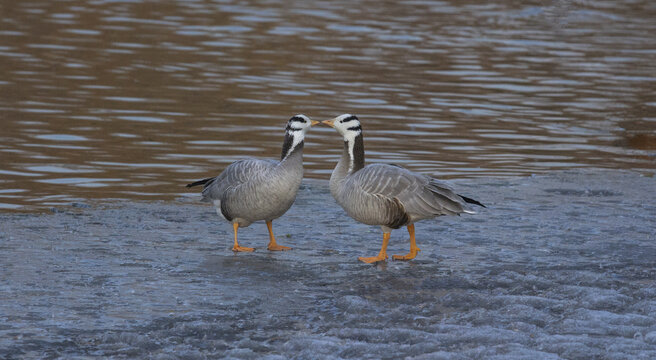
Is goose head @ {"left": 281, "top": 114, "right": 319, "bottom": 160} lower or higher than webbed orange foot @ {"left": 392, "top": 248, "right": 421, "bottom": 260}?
higher

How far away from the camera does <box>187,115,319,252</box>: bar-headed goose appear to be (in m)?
10.6

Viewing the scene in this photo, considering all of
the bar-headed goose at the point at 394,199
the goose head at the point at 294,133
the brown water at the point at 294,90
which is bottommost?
the brown water at the point at 294,90

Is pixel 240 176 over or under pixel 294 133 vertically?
under

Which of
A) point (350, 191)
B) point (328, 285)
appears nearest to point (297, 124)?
point (350, 191)

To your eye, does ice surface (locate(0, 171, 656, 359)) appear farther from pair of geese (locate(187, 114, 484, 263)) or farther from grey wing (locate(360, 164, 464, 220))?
grey wing (locate(360, 164, 464, 220))

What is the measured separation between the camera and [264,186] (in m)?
10.6

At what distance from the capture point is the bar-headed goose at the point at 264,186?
10594 millimetres

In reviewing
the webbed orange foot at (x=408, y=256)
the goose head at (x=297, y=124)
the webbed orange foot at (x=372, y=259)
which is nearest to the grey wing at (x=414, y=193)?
the webbed orange foot at (x=408, y=256)

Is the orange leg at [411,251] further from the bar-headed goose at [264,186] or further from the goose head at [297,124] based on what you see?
the goose head at [297,124]

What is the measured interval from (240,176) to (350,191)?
3.93 feet

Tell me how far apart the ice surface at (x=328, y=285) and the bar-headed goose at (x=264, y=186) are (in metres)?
0.41

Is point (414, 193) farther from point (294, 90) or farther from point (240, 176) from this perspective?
point (294, 90)

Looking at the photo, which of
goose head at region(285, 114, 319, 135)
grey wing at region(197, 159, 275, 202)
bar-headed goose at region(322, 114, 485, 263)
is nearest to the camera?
bar-headed goose at region(322, 114, 485, 263)

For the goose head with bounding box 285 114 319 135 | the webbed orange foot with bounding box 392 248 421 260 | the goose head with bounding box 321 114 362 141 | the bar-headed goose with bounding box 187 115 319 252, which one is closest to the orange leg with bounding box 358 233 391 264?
the webbed orange foot with bounding box 392 248 421 260
